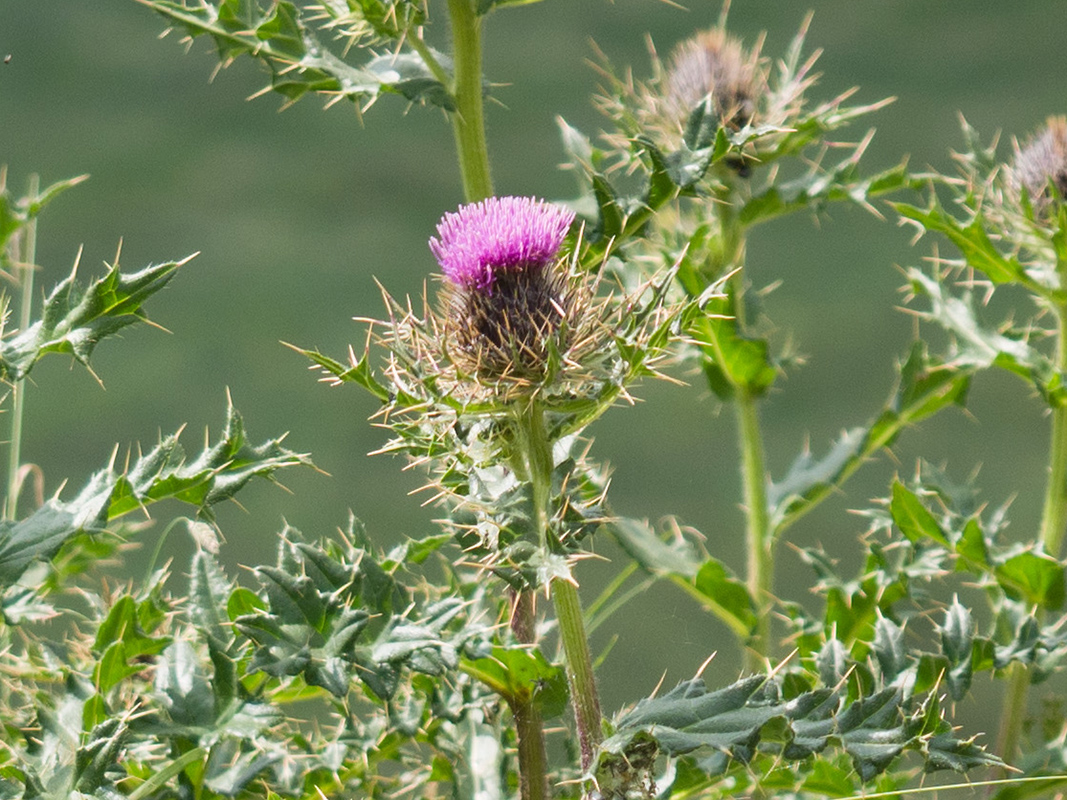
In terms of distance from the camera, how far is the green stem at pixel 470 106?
0.94 m

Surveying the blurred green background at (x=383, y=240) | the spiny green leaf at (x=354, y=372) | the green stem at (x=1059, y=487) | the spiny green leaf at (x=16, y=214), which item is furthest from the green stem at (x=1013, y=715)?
the blurred green background at (x=383, y=240)

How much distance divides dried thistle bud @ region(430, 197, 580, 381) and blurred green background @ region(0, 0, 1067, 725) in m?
1.78

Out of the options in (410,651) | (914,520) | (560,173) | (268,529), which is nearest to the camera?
(410,651)

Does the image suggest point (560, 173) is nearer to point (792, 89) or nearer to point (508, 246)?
point (792, 89)

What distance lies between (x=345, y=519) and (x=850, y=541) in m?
1.11

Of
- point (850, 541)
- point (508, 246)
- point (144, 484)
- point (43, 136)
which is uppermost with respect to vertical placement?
point (43, 136)

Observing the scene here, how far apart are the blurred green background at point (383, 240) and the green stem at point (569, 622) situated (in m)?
1.77

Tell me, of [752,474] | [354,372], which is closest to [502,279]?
[354,372]

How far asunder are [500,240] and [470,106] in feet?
0.55

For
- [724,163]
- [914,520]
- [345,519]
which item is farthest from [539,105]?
[914,520]

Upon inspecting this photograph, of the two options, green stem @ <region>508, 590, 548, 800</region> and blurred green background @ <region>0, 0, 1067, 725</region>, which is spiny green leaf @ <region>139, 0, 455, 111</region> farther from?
blurred green background @ <region>0, 0, 1067, 725</region>

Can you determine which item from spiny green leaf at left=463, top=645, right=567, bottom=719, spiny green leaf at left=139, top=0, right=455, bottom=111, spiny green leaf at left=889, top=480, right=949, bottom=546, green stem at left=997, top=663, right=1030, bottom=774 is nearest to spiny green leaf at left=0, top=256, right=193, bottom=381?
spiny green leaf at left=139, top=0, right=455, bottom=111

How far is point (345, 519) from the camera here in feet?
8.73

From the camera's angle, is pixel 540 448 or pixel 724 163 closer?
pixel 540 448
